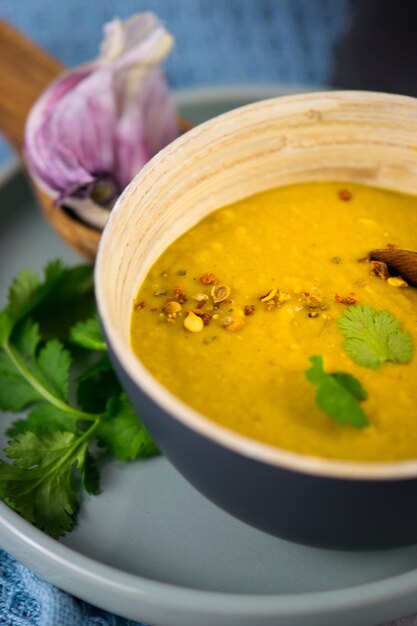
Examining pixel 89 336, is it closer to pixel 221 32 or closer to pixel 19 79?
pixel 19 79

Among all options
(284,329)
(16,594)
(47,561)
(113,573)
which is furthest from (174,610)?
(284,329)

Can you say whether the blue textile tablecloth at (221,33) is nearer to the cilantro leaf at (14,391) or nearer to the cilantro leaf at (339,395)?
the cilantro leaf at (14,391)

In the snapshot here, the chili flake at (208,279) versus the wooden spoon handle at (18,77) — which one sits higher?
the wooden spoon handle at (18,77)

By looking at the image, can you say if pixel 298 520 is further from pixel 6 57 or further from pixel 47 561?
pixel 6 57

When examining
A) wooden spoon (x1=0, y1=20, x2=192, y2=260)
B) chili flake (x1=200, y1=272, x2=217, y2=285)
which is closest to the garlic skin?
wooden spoon (x1=0, y1=20, x2=192, y2=260)

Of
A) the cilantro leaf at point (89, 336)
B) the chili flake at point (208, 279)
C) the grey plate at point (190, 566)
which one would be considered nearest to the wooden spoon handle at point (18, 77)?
the cilantro leaf at point (89, 336)

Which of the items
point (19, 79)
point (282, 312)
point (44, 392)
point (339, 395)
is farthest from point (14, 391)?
point (19, 79)
